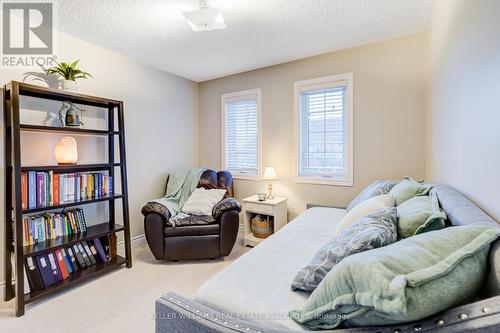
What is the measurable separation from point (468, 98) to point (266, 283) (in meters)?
1.51

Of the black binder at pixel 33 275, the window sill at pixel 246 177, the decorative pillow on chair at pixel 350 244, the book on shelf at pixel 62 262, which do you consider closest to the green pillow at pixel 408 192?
the decorative pillow on chair at pixel 350 244

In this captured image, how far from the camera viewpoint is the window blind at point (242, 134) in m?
3.67

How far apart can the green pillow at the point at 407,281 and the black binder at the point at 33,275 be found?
2.40 meters

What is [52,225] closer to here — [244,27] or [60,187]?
[60,187]

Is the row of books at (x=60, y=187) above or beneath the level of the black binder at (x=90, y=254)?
above

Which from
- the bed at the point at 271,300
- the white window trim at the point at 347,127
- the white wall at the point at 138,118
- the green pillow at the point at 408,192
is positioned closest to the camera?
the bed at the point at 271,300

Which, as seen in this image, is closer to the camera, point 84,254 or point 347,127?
Answer: point 84,254

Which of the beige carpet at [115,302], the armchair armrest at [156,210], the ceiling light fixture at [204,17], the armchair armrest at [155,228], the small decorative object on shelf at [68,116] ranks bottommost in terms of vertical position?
the beige carpet at [115,302]

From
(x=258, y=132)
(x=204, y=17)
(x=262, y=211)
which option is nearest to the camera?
(x=204, y=17)

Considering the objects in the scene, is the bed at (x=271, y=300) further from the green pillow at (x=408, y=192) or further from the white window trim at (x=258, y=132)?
the white window trim at (x=258, y=132)

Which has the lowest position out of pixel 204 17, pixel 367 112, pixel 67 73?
pixel 367 112

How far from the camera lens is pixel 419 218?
3.78ft

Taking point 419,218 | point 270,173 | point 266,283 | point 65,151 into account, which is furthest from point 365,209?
point 65,151

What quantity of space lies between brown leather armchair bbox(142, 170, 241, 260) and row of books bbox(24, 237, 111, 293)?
1.79ft
